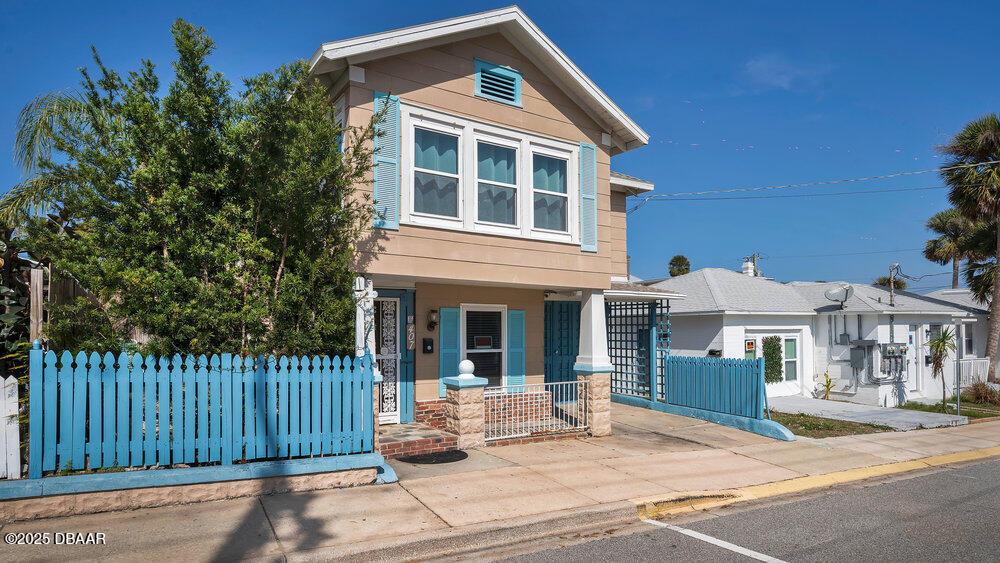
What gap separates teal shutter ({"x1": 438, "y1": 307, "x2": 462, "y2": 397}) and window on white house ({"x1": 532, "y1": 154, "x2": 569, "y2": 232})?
2334 millimetres

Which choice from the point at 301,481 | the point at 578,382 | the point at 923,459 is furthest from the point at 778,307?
the point at 301,481

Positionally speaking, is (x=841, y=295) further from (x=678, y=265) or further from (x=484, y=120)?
(x=678, y=265)

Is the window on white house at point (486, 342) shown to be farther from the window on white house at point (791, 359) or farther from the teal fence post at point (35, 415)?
the window on white house at point (791, 359)

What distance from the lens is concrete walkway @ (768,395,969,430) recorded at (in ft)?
46.1

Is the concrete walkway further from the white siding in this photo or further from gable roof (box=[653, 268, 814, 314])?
gable roof (box=[653, 268, 814, 314])

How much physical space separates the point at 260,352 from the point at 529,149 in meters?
5.66

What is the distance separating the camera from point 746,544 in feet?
20.7

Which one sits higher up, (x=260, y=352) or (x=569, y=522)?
(x=260, y=352)

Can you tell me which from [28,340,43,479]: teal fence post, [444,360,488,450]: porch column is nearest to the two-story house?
[444,360,488,450]: porch column

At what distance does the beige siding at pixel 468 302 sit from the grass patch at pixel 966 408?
36.2 ft

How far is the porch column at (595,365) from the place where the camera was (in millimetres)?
11375

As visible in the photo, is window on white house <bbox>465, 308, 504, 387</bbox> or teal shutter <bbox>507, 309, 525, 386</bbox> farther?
teal shutter <bbox>507, 309, 525, 386</bbox>

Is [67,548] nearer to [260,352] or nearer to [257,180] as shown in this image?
[260,352]

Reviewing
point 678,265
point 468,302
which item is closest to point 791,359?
point 468,302
